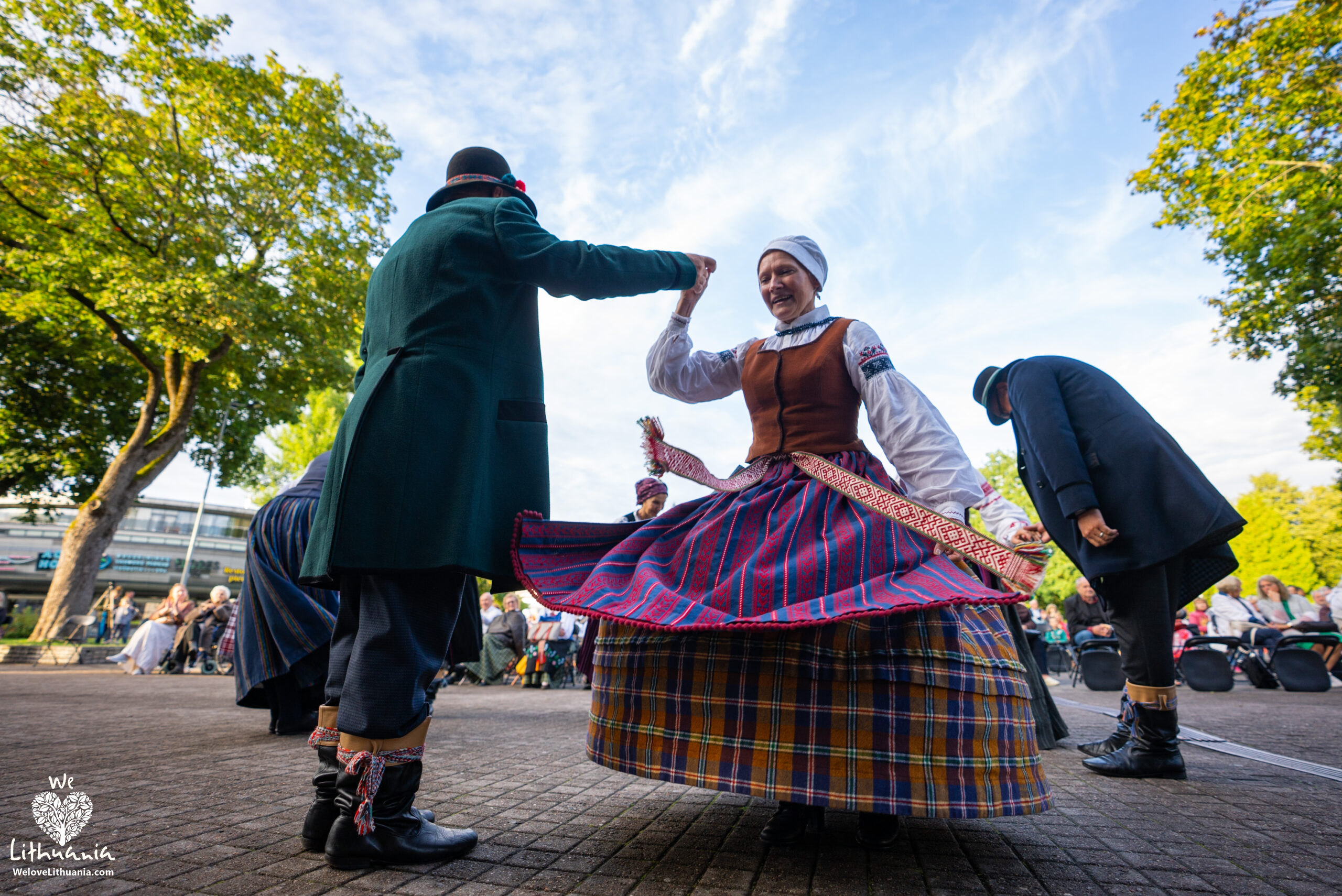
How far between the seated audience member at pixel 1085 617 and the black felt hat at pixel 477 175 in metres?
10.3

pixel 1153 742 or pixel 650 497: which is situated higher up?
pixel 650 497

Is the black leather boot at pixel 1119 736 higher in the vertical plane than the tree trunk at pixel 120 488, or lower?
lower

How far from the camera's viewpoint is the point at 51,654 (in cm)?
1343

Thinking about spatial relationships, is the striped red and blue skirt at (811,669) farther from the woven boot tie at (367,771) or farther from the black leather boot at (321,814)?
the black leather boot at (321,814)

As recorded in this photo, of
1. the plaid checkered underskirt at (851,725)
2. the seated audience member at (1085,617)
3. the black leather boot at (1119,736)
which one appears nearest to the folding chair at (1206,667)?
the seated audience member at (1085,617)

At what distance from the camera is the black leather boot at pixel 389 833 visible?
179 cm

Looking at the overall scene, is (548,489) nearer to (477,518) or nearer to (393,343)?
(477,518)

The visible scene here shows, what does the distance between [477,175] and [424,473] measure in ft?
3.83

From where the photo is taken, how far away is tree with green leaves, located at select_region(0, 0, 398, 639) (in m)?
12.9

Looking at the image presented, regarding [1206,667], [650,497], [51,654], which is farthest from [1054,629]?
[51,654]

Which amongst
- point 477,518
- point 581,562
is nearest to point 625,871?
point 581,562

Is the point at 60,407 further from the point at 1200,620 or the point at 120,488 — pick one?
the point at 1200,620

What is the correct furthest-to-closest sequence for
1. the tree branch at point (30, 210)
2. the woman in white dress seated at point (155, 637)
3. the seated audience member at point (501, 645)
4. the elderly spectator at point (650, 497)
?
the tree branch at point (30, 210) → the woman in white dress seated at point (155, 637) → the seated audience member at point (501, 645) → the elderly spectator at point (650, 497)

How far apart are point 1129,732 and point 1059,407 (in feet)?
5.21
